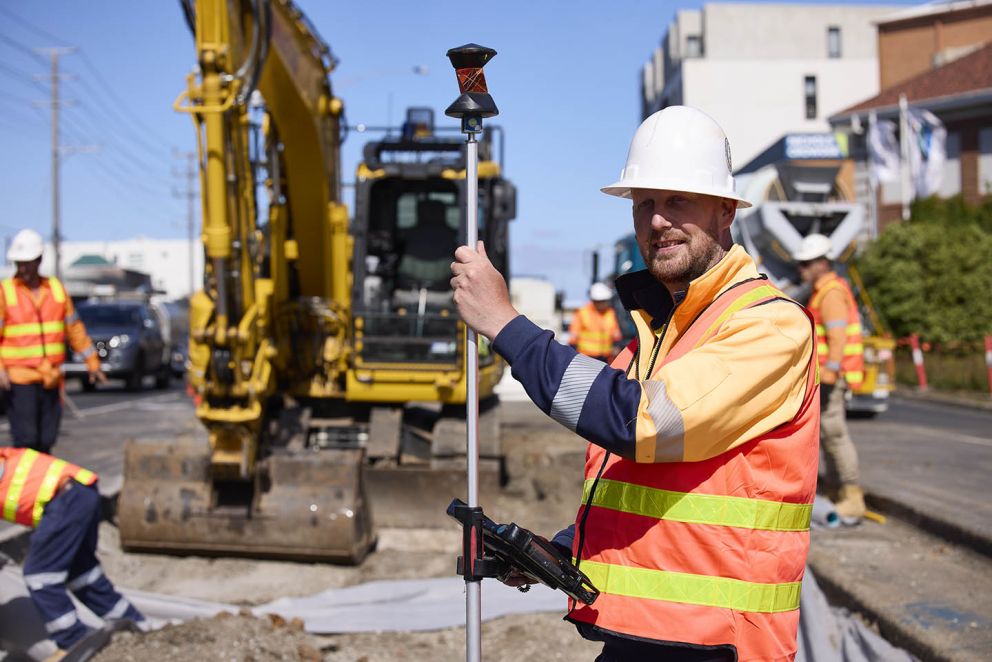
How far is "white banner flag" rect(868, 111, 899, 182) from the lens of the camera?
35.8 m

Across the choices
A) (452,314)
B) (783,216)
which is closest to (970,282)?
(783,216)

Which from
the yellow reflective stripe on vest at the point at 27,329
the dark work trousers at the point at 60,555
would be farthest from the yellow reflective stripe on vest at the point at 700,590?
the yellow reflective stripe on vest at the point at 27,329

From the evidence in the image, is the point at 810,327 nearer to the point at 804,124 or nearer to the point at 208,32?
the point at 208,32

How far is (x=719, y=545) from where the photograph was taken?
227 cm

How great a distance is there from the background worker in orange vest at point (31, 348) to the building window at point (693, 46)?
5454 cm

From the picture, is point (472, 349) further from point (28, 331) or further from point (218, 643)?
point (28, 331)

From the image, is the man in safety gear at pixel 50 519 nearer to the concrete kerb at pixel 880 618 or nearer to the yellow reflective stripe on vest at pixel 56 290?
the yellow reflective stripe on vest at pixel 56 290

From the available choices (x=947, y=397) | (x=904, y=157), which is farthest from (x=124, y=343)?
(x=904, y=157)

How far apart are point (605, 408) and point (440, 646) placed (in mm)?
3788

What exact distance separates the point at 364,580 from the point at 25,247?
3538 millimetres

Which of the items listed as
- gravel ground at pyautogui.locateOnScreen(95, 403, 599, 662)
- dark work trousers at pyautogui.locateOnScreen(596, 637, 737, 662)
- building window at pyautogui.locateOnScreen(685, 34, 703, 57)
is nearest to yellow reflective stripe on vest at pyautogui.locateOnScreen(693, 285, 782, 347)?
dark work trousers at pyautogui.locateOnScreen(596, 637, 737, 662)

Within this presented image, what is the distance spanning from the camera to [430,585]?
661 centimetres

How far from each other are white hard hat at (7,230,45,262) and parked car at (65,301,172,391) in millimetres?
14585

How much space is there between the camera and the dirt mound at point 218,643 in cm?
490
